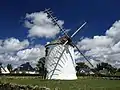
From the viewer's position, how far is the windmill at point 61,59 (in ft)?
170

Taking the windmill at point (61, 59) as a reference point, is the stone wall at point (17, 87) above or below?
below

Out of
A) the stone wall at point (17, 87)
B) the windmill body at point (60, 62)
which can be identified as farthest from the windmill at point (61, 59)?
the stone wall at point (17, 87)

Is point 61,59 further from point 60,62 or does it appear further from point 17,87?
point 17,87

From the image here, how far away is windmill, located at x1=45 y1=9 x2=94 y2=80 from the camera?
2041 inches

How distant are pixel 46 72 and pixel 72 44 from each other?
8.11 meters

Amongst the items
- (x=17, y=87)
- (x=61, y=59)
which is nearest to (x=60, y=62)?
(x=61, y=59)

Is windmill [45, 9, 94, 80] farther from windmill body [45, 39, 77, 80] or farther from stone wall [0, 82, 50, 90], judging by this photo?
stone wall [0, 82, 50, 90]

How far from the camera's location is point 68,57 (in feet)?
172

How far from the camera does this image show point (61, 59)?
51750 mm

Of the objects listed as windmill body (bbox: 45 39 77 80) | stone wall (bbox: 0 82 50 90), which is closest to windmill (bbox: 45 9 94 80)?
windmill body (bbox: 45 39 77 80)

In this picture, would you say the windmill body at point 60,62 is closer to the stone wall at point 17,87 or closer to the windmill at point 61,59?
the windmill at point 61,59

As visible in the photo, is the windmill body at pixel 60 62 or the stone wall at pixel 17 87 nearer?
the stone wall at pixel 17 87

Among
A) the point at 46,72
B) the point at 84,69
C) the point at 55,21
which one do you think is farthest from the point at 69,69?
the point at 84,69

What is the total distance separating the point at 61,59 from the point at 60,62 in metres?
0.64
